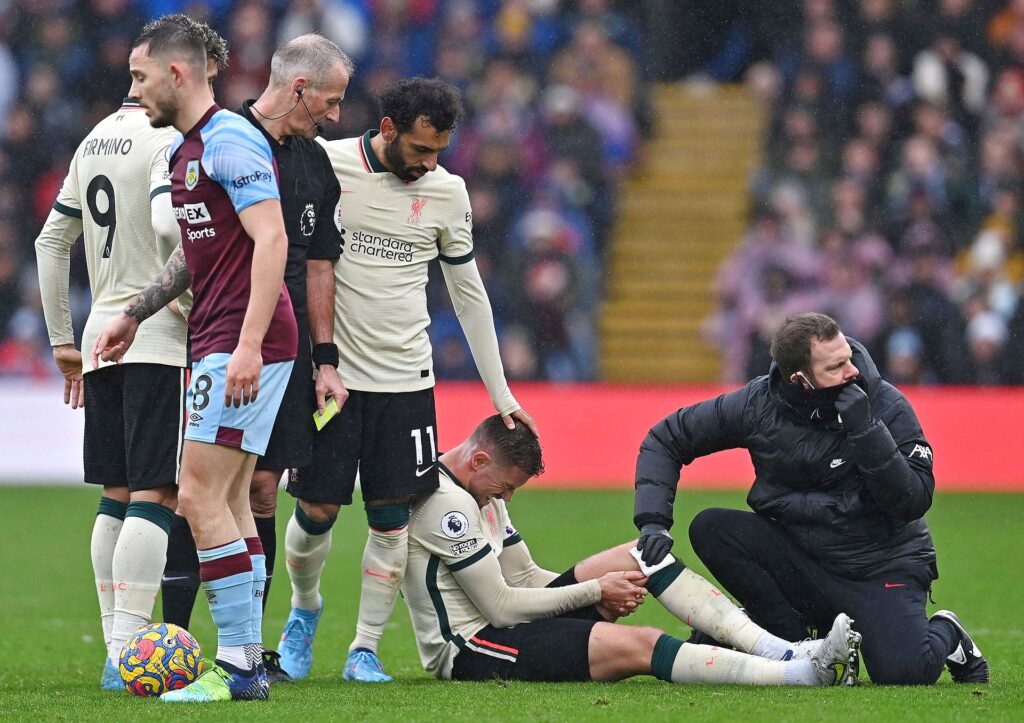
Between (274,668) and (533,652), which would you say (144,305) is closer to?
(274,668)

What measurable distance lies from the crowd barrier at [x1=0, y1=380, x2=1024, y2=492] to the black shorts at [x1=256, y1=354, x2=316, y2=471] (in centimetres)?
760

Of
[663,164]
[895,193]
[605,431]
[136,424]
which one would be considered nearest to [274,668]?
[136,424]

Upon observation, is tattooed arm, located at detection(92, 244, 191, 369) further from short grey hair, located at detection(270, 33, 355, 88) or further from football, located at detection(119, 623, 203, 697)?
football, located at detection(119, 623, 203, 697)

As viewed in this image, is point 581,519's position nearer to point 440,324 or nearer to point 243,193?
point 440,324

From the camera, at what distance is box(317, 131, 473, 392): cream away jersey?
236 inches

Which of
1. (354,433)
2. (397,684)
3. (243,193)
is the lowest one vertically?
(397,684)

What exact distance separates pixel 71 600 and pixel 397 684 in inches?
134

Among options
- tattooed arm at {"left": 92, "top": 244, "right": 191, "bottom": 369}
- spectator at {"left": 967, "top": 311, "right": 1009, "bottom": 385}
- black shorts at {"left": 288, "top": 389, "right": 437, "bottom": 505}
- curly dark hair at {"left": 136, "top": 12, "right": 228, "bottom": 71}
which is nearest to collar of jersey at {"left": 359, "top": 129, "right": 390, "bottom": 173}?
curly dark hair at {"left": 136, "top": 12, "right": 228, "bottom": 71}

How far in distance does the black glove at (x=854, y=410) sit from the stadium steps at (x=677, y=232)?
451 inches

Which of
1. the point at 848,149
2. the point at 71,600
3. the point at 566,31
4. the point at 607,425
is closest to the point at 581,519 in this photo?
the point at 607,425

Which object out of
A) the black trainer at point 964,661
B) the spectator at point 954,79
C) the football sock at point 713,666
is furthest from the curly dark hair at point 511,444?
the spectator at point 954,79

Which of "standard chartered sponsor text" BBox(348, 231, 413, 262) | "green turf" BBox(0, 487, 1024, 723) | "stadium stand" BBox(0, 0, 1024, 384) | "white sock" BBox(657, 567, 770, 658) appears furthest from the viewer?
"stadium stand" BBox(0, 0, 1024, 384)

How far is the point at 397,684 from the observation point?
18.4ft

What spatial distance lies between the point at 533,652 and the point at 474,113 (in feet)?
39.7
